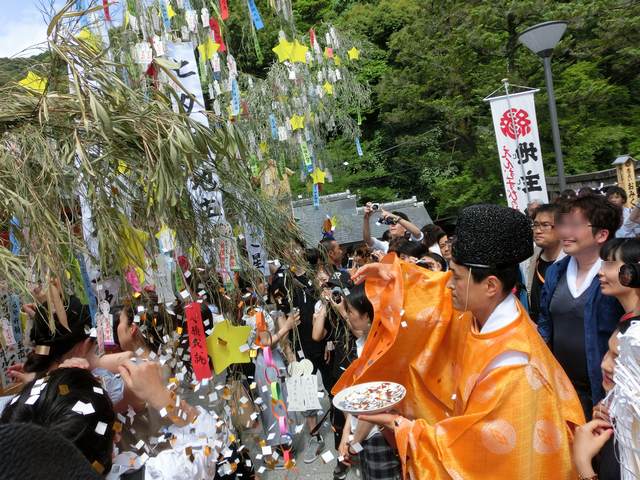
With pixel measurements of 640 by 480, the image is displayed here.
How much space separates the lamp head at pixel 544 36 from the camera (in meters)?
6.74

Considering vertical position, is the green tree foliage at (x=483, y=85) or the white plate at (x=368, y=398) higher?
the green tree foliage at (x=483, y=85)

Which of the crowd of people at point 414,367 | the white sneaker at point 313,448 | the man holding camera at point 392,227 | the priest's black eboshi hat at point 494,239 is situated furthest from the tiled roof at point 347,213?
the priest's black eboshi hat at point 494,239

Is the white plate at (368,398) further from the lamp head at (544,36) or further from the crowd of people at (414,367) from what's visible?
the lamp head at (544,36)

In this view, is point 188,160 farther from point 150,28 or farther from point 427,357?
point 150,28

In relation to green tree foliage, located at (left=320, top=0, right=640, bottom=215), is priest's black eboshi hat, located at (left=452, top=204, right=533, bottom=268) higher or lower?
lower

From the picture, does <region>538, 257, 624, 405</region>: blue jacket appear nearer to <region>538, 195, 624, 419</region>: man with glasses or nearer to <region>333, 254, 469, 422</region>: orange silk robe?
<region>538, 195, 624, 419</region>: man with glasses

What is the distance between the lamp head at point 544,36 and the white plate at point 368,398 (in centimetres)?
597

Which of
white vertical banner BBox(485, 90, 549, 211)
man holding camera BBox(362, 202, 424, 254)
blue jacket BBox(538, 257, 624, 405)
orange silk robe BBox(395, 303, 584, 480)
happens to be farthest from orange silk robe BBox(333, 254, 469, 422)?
white vertical banner BBox(485, 90, 549, 211)

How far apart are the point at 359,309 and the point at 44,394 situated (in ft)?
5.92

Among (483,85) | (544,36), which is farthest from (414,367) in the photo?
(483,85)

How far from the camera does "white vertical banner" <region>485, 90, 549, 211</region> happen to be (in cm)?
820

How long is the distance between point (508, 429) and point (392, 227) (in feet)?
16.0

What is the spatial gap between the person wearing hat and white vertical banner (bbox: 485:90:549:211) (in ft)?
20.9

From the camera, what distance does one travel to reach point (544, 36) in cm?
680
